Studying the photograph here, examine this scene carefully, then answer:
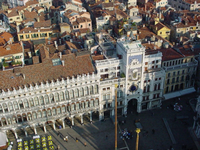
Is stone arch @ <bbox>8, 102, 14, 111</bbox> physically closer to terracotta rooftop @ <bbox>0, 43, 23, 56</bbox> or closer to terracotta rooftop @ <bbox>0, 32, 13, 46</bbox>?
terracotta rooftop @ <bbox>0, 43, 23, 56</bbox>

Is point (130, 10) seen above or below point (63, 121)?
above

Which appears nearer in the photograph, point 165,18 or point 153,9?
point 165,18

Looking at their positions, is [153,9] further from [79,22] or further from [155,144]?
[155,144]

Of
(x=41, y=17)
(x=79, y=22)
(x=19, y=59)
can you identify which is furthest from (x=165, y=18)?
(x=19, y=59)

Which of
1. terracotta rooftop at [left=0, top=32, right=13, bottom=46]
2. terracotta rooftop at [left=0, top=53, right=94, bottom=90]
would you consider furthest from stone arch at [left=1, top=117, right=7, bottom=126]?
terracotta rooftop at [left=0, top=32, right=13, bottom=46]

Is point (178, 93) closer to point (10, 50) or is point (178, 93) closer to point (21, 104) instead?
point (21, 104)

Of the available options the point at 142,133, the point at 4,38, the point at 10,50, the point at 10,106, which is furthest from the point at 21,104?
the point at 4,38

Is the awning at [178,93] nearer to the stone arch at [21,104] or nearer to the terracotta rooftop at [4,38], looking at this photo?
the stone arch at [21,104]
